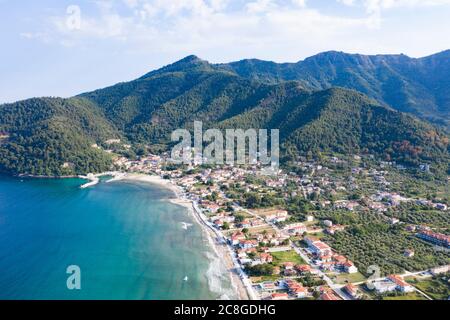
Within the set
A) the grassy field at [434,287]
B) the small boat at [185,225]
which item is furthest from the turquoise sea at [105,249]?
the grassy field at [434,287]

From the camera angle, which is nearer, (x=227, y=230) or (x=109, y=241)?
(x=109, y=241)

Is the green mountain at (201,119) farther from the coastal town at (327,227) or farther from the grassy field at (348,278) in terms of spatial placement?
the grassy field at (348,278)

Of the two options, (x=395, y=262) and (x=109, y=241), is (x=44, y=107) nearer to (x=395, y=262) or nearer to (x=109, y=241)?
(x=109, y=241)

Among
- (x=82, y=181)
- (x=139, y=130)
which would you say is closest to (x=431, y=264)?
(x=82, y=181)

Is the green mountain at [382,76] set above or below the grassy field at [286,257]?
above

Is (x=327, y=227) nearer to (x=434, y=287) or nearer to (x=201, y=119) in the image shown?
(x=434, y=287)

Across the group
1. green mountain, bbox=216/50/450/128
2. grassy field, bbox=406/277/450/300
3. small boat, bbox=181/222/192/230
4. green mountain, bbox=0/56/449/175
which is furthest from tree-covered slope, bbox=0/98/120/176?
green mountain, bbox=216/50/450/128

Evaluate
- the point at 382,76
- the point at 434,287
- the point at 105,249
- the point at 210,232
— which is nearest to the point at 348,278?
the point at 434,287
